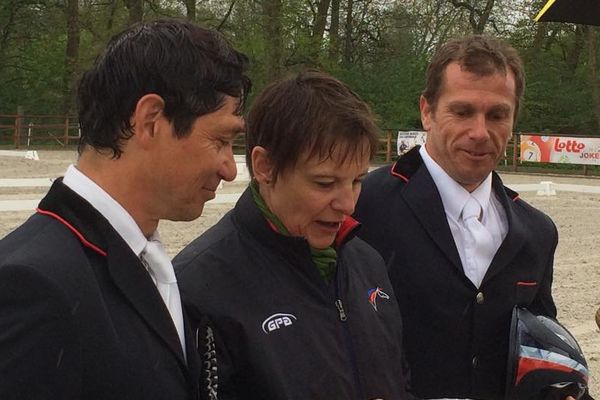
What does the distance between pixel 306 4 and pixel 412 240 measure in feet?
98.2

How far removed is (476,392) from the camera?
7.45 ft

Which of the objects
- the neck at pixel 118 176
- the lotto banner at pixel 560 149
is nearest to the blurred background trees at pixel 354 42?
the lotto banner at pixel 560 149

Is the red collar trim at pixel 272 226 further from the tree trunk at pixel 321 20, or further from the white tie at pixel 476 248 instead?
the tree trunk at pixel 321 20

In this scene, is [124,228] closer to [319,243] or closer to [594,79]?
[319,243]

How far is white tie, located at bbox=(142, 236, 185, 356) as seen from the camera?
1417 mm

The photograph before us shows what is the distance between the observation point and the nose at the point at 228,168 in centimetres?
148

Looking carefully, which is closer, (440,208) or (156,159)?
(156,159)

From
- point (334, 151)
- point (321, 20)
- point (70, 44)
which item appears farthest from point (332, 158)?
point (321, 20)

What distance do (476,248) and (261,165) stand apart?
2.39 ft

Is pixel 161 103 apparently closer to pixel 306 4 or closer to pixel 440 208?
pixel 440 208

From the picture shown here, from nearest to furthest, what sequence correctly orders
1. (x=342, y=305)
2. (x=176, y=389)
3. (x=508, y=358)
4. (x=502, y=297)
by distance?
(x=176, y=389) → (x=342, y=305) → (x=508, y=358) → (x=502, y=297)

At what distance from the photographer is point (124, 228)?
1.35 metres

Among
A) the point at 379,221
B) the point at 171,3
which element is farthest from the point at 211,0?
the point at 379,221

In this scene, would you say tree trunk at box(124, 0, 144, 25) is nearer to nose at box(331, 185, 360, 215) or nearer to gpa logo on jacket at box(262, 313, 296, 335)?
nose at box(331, 185, 360, 215)
